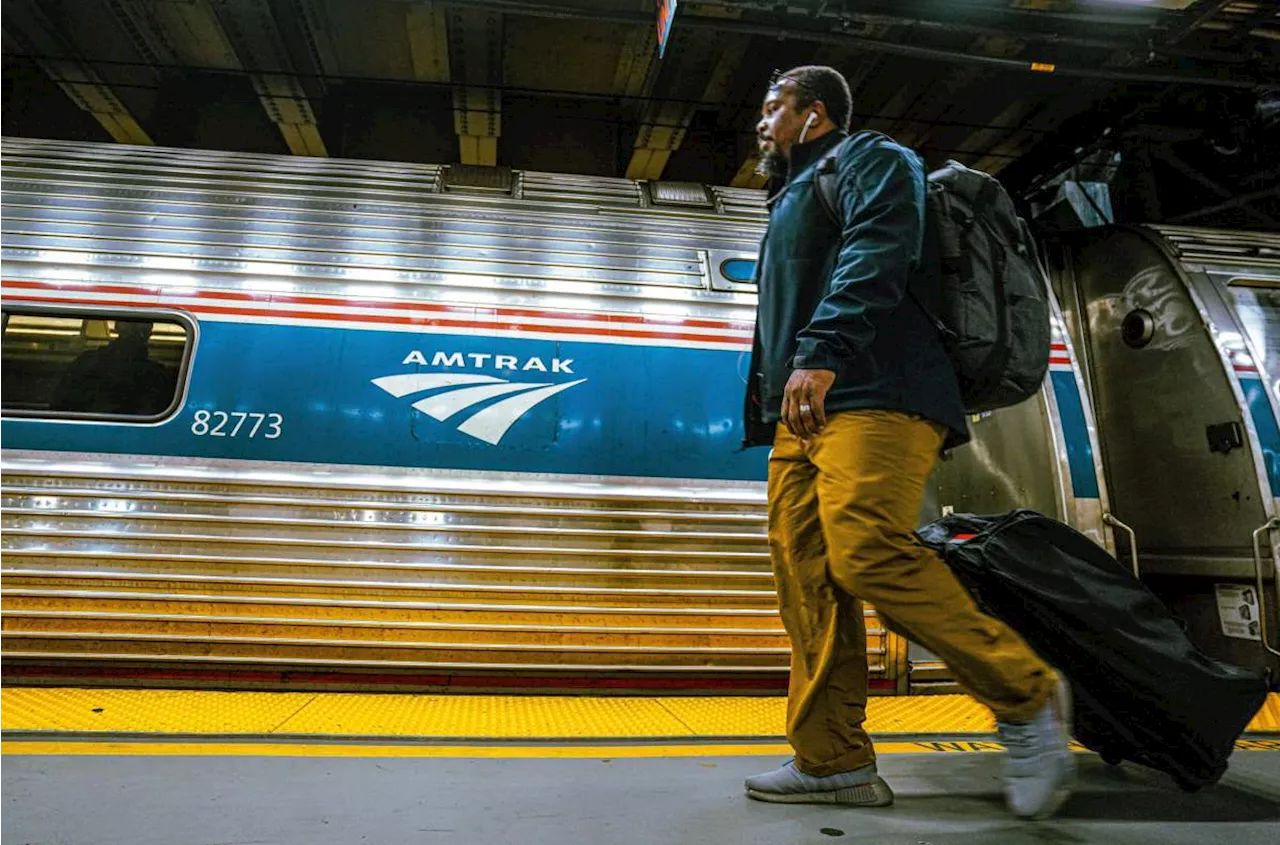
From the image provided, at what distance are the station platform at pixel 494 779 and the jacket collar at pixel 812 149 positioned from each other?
1621mm

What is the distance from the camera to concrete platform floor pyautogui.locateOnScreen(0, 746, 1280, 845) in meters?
1.46

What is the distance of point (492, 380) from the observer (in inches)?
121

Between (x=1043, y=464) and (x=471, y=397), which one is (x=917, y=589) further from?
(x=1043, y=464)

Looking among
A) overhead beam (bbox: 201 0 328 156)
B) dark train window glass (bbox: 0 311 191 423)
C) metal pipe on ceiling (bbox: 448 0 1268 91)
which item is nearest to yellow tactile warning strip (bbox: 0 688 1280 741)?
dark train window glass (bbox: 0 311 191 423)

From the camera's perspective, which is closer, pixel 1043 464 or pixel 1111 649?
pixel 1111 649

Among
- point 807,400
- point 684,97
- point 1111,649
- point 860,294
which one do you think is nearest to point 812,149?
point 860,294

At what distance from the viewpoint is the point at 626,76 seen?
5.05 metres

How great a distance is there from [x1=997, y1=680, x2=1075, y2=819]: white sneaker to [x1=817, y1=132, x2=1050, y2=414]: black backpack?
2.31 feet

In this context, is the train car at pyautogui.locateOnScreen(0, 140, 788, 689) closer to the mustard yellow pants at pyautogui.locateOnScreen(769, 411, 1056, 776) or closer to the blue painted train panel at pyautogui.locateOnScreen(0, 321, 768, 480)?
the blue painted train panel at pyautogui.locateOnScreen(0, 321, 768, 480)

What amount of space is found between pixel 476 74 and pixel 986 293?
3.98m

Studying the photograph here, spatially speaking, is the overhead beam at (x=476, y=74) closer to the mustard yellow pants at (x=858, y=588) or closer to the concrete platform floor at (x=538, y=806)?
the mustard yellow pants at (x=858, y=588)

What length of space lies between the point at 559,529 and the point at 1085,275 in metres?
3.46

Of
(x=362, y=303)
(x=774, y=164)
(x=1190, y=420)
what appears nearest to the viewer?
(x=774, y=164)

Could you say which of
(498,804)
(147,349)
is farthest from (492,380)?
(498,804)
